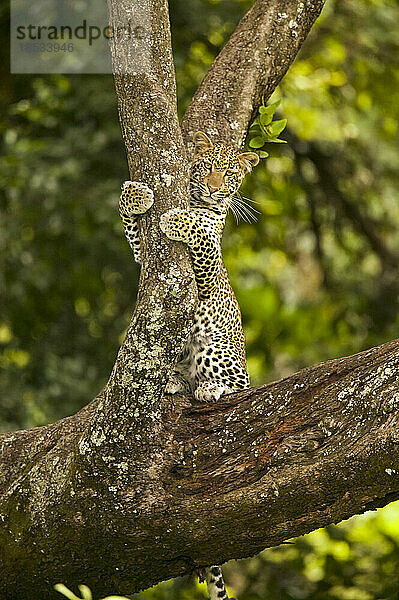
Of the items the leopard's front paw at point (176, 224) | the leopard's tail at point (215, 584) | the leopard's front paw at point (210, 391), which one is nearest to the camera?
the leopard's front paw at point (176, 224)

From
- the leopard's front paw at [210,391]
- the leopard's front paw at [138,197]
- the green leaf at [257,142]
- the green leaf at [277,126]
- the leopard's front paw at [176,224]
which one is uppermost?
the green leaf at [257,142]

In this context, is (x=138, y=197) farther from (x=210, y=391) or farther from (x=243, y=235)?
(x=243, y=235)

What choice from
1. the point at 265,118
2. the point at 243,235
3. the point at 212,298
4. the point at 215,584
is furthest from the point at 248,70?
the point at 243,235

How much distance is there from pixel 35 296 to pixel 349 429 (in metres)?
5.25

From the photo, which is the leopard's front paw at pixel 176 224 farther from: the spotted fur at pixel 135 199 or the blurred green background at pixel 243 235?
the blurred green background at pixel 243 235

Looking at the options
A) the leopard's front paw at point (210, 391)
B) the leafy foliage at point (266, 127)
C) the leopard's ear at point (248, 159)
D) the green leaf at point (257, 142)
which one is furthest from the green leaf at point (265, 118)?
the leopard's front paw at point (210, 391)

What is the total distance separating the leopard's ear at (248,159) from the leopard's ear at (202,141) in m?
0.20

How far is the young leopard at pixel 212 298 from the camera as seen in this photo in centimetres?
414

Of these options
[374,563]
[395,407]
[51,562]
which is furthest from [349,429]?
[374,563]

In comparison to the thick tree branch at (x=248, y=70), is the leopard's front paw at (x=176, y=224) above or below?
below

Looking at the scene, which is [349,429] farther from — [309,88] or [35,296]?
[309,88]

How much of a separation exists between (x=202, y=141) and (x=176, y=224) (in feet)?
2.97

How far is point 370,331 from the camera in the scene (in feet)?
28.6

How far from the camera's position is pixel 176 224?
3650 millimetres
